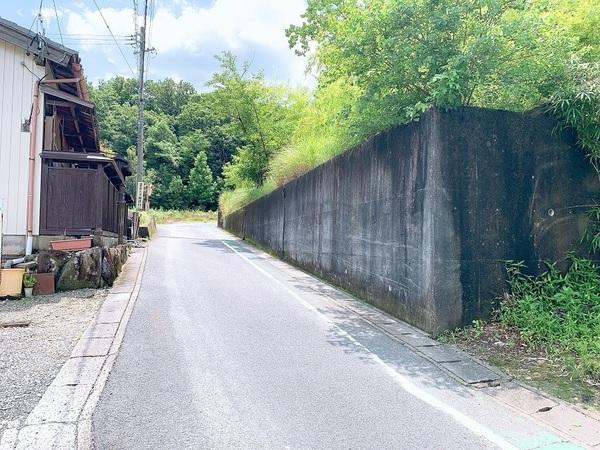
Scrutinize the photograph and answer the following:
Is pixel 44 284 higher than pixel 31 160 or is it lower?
lower

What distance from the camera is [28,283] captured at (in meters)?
7.82

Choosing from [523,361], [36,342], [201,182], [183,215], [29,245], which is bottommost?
[36,342]

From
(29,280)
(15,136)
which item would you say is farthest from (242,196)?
(29,280)

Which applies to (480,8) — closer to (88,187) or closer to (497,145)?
(497,145)

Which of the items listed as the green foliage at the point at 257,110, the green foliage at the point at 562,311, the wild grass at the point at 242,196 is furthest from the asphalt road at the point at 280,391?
the green foliage at the point at 257,110

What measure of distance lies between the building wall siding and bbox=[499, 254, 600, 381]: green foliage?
907cm

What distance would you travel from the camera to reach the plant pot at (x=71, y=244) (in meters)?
8.62

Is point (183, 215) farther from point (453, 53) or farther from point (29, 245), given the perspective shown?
point (453, 53)

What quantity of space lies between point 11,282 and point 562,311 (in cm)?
883

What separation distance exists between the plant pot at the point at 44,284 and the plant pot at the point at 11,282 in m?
0.24

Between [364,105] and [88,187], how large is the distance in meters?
6.16

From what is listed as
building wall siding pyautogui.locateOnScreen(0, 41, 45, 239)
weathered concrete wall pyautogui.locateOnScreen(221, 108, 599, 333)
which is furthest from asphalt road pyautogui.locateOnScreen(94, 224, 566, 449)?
building wall siding pyautogui.locateOnScreen(0, 41, 45, 239)

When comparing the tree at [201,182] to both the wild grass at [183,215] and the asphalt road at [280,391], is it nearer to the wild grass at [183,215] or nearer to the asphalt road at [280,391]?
the wild grass at [183,215]

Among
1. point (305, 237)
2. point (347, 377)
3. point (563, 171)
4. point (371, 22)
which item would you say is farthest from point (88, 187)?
point (563, 171)
